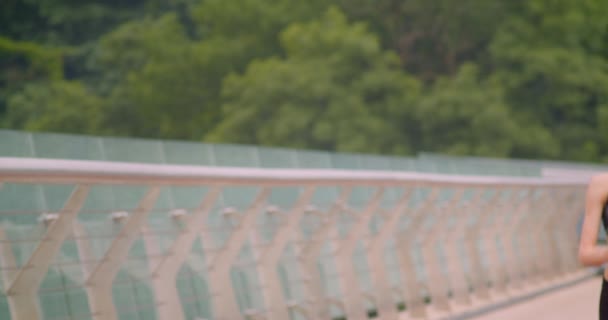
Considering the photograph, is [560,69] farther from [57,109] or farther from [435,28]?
[57,109]

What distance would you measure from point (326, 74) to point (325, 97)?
100 centimetres

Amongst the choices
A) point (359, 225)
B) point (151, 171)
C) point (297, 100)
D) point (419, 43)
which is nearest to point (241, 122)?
point (297, 100)

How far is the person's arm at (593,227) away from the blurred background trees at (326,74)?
50.8m

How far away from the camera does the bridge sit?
649 cm

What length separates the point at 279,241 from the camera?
8859 millimetres

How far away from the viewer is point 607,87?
2309 inches

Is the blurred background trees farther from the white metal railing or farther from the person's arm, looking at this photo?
the person's arm

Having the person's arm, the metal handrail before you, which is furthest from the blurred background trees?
the person's arm

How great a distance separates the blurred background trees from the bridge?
40420mm

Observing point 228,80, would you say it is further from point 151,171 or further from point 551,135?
point 151,171

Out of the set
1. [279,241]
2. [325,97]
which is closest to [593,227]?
[279,241]

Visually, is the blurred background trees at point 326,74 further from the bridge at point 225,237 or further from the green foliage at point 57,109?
the bridge at point 225,237

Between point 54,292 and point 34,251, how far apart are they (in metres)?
0.65

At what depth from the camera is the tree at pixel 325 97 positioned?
5672 centimetres
